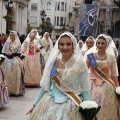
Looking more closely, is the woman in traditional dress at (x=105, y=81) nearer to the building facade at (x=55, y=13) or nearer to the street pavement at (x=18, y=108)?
the street pavement at (x=18, y=108)

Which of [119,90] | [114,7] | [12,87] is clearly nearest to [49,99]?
[119,90]

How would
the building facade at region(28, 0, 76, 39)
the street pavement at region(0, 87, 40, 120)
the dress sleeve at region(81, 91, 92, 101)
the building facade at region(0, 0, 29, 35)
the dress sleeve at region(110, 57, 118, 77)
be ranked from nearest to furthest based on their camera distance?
the dress sleeve at region(81, 91, 92, 101) < the dress sleeve at region(110, 57, 118, 77) < the street pavement at region(0, 87, 40, 120) < the building facade at region(0, 0, 29, 35) < the building facade at region(28, 0, 76, 39)

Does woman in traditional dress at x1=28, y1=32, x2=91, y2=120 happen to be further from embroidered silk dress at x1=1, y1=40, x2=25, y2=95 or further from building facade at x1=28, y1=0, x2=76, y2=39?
building facade at x1=28, y1=0, x2=76, y2=39

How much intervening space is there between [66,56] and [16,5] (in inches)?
1492

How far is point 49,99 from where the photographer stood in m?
4.16

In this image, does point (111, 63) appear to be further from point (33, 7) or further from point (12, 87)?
point (33, 7)

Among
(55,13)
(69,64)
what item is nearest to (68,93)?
(69,64)

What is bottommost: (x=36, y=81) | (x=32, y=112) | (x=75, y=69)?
(x=36, y=81)

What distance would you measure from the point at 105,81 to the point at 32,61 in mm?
6623

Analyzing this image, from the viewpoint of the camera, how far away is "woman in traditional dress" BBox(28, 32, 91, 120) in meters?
4.04

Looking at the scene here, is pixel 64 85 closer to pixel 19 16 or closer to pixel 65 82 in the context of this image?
pixel 65 82

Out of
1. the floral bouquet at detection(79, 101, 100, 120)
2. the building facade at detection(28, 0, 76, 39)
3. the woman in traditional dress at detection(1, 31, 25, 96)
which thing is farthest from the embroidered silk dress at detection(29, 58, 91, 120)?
the building facade at detection(28, 0, 76, 39)

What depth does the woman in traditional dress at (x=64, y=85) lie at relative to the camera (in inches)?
159

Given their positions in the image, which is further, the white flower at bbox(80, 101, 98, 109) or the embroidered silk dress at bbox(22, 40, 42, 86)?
the embroidered silk dress at bbox(22, 40, 42, 86)
